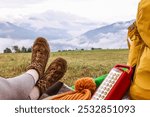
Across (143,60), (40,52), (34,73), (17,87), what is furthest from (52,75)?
(143,60)

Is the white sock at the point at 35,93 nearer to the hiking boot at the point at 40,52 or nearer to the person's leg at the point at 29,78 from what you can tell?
the person's leg at the point at 29,78

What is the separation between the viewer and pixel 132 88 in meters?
2.30

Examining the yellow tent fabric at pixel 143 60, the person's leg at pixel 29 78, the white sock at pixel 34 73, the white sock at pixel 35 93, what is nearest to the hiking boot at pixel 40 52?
the person's leg at pixel 29 78

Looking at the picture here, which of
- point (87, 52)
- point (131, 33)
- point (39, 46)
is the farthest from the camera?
point (87, 52)

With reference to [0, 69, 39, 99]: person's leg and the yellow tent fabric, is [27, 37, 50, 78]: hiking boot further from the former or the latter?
the yellow tent fabric

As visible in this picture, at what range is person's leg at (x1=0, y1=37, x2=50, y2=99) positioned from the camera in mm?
2152

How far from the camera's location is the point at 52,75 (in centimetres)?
270

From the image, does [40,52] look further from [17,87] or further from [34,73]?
[17,87]

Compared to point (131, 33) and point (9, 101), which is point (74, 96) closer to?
point (9, 101)

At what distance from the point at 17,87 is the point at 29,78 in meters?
0.20

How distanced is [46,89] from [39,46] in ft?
1.48

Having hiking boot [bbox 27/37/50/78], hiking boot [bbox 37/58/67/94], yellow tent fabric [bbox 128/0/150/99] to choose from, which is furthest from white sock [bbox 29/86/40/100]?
yellow tent fabric [bbox 128/0/150/99]

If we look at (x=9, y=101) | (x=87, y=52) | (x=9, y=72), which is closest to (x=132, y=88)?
(x=9, y=101)

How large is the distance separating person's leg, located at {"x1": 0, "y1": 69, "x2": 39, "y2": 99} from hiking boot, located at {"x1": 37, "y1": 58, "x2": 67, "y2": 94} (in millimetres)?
118
